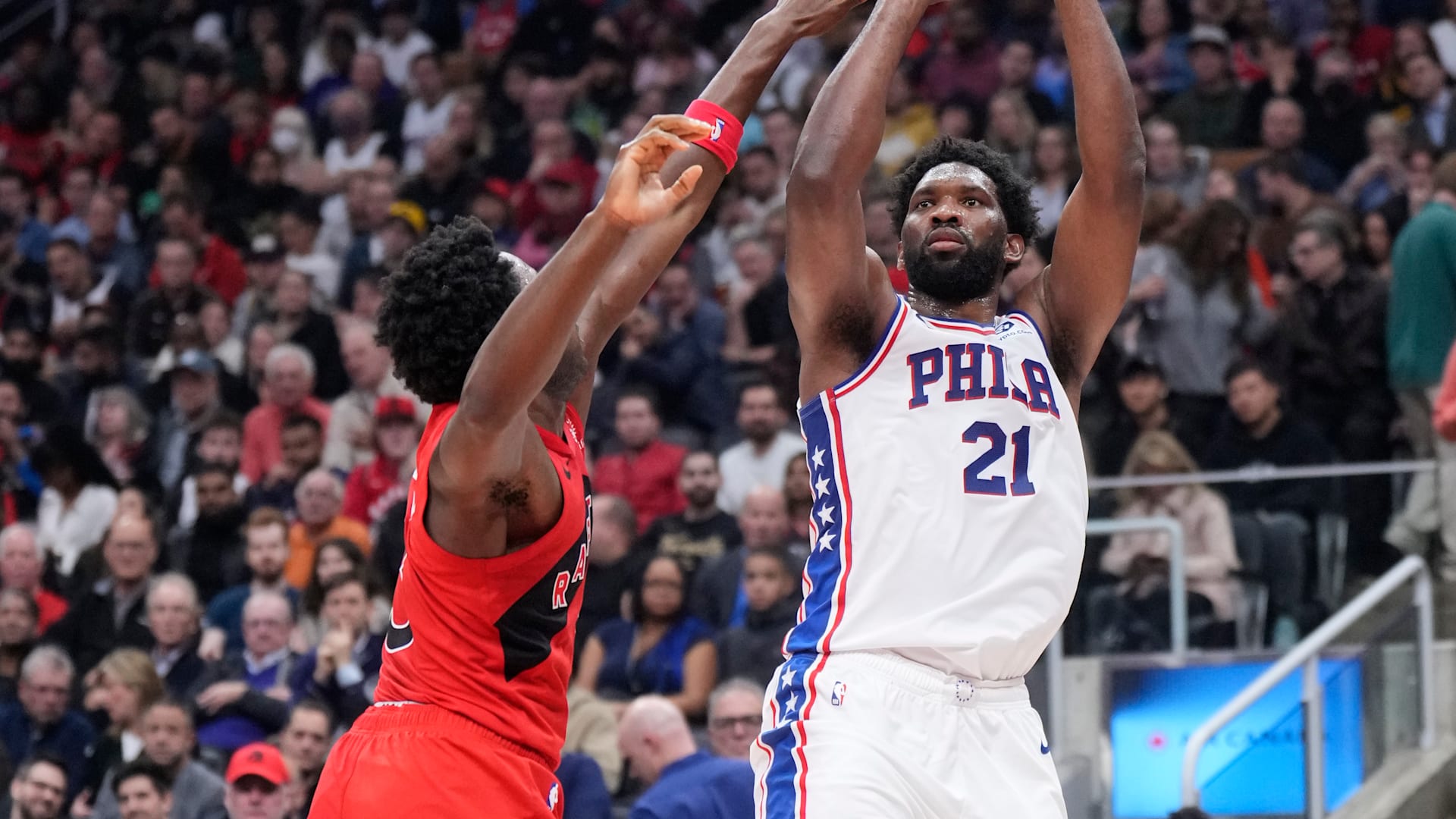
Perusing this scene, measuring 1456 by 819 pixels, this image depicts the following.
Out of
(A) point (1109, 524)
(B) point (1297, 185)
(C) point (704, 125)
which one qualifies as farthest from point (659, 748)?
(B) point (1297, 185)

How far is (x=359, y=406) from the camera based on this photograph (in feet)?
39.4

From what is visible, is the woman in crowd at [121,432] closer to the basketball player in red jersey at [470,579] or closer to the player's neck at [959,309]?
the basketball player in red jersey at [470,579]

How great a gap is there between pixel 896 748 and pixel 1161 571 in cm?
479

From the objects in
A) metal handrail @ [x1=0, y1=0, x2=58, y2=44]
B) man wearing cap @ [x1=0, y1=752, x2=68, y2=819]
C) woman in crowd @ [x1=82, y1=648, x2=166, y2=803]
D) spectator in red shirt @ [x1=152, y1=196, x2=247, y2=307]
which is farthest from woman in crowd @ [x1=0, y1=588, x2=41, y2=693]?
metal handrail @ [x1=0, y1=0, x2=58, y2=44]

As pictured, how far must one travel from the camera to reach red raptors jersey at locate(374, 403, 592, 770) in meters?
4.12

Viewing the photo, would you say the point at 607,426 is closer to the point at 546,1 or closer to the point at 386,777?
the point at 546,1

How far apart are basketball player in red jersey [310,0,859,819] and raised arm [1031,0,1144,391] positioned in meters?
1.11

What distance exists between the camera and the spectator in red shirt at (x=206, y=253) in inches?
580

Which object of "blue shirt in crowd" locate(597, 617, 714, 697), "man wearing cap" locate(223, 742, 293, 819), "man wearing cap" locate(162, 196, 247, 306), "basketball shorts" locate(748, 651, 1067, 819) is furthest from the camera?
"man wearing cap" locate(162, 196, 247, 306)

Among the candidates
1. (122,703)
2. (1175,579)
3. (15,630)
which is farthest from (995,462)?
(15,630)

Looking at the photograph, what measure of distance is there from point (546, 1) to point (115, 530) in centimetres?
672

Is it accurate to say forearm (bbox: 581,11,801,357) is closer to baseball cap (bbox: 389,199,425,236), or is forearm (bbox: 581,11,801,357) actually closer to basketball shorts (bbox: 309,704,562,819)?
basketball shorts (bbox: 309,704,562,819)

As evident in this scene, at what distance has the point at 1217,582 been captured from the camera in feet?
28.5

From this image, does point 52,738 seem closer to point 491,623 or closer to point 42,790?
point 42,790
